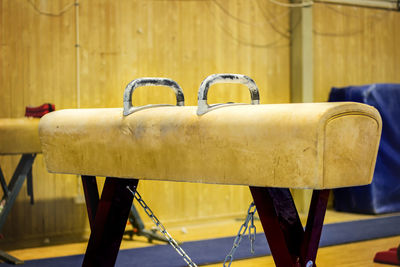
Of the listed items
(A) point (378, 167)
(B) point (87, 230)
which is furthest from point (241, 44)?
(B) point (87, 230)

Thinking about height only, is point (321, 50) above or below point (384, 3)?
below

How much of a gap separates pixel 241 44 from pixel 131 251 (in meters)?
2.66

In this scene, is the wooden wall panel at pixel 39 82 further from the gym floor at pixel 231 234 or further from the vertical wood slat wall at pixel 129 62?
the gym floor at pixel 231 234

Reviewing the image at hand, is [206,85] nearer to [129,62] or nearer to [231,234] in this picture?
[231,234]

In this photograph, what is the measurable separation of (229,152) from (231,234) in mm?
3381

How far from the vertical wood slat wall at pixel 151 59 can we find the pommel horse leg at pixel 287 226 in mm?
3376

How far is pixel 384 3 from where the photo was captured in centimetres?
735

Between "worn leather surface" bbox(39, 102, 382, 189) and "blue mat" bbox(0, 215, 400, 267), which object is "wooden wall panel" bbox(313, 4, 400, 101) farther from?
"worn leather surface" bbox(39, 102, 382, 189)

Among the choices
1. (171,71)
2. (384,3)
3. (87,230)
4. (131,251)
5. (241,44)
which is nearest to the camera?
(131,251)

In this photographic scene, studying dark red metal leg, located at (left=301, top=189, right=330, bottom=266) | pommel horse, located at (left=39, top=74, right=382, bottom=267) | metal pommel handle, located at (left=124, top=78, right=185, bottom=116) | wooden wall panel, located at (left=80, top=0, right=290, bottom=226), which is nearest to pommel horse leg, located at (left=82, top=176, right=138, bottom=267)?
pommel horse, located at (left=39, top=74, right=382, bottom=267)

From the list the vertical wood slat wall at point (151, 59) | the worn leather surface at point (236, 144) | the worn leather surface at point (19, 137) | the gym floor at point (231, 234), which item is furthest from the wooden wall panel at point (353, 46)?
the worn leather surface at point (236, 144)

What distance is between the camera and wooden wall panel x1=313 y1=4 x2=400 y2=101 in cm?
690

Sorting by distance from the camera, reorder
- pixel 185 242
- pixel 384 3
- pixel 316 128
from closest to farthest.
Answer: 1. pixel 316 128
2. pixel 185 242
3. pixel 384 3

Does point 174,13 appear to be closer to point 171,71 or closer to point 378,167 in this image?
point 171,71
